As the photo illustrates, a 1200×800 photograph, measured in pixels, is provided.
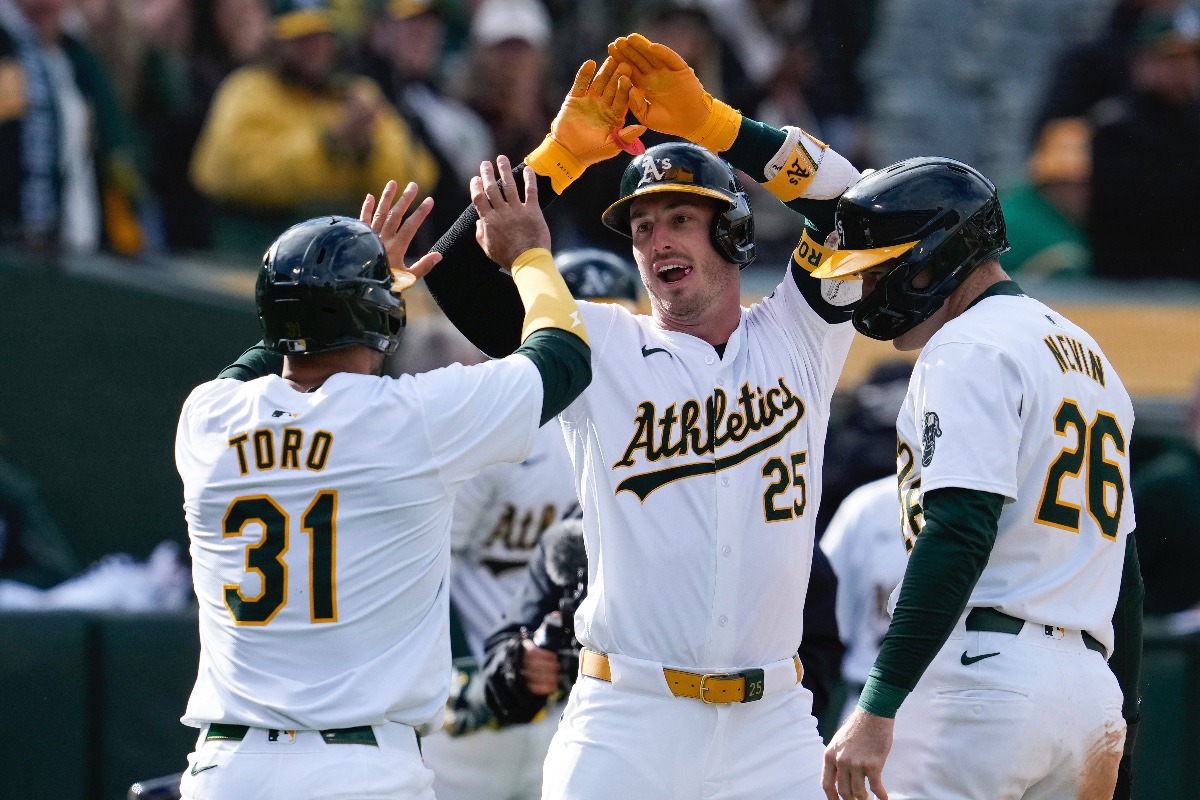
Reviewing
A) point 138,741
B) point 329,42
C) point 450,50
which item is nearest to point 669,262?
point 138,741

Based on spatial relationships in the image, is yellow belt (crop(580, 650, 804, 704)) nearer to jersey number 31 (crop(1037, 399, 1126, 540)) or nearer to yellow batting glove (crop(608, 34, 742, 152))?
jersey number 31 (crop(1037, 399, 1126, 540))

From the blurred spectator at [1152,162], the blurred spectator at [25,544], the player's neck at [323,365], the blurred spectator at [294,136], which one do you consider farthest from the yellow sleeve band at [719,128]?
the blurred spectator at [1152,162]

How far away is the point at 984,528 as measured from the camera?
134 inches

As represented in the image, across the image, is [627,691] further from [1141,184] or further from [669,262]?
[1141,184]

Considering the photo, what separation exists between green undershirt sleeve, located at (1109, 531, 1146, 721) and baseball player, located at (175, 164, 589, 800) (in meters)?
1.41

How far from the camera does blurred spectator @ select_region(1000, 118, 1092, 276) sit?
9094 mm

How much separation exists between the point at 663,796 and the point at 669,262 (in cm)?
121

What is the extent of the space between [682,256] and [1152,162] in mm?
5873

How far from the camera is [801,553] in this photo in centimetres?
398

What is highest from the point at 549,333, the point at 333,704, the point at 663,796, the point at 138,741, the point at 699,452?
the point at 549,333

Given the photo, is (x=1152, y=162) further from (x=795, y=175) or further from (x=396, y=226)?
(x=396, y=226)

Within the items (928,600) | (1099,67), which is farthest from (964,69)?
(928,600)

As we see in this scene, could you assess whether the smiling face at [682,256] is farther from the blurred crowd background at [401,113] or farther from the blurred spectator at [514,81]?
the blurred spectator at [514,81]

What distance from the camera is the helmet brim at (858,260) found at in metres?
3.68
